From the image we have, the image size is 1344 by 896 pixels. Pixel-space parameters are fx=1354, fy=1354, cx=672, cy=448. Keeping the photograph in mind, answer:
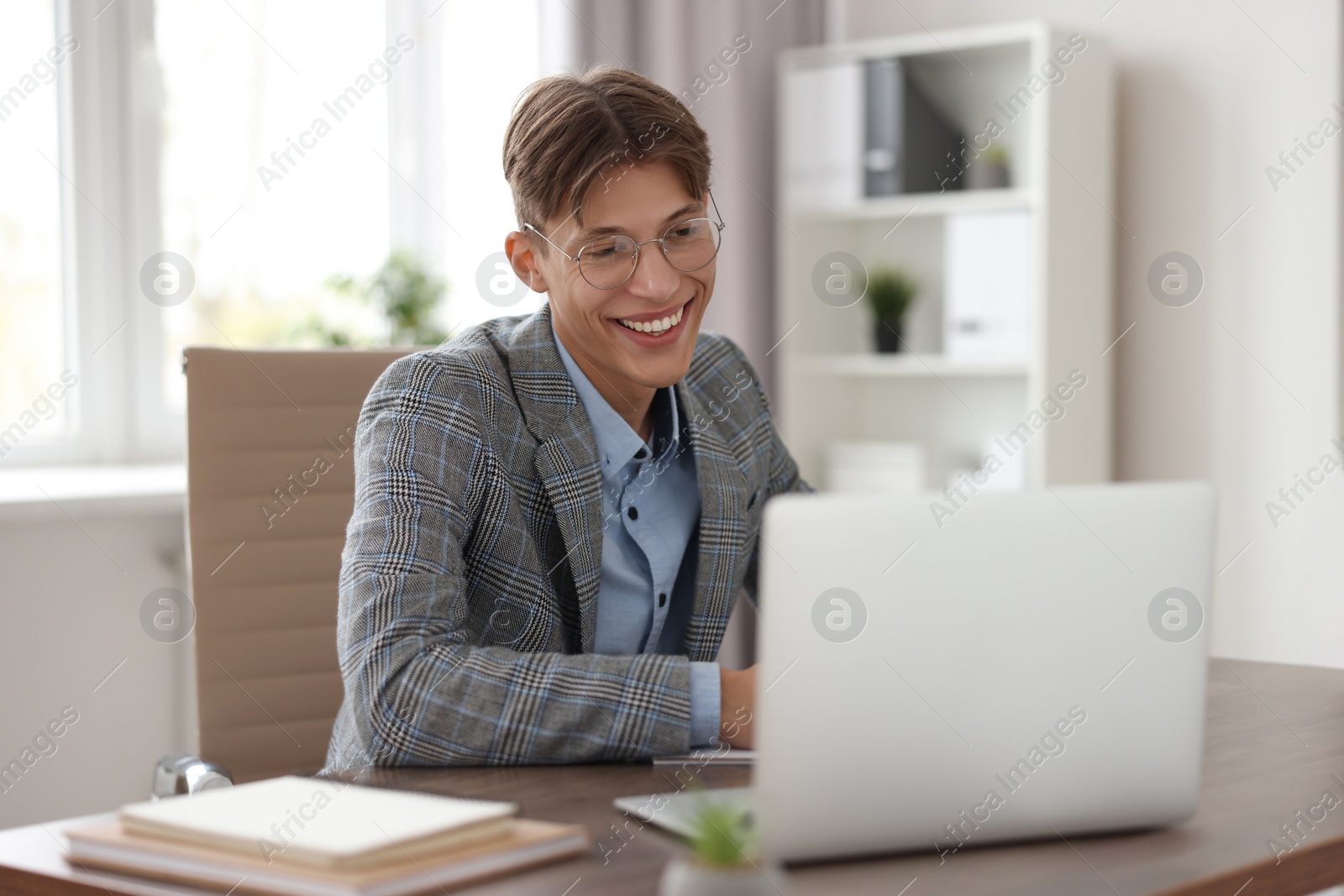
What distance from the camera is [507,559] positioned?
1318mm

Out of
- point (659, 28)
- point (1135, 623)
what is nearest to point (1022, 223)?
point (659, 28)

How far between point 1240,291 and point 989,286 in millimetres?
553

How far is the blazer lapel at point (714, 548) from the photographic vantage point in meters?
1.46

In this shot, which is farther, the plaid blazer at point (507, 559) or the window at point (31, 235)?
the window at point (31, 235)

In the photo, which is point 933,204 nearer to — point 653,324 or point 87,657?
point 653,324

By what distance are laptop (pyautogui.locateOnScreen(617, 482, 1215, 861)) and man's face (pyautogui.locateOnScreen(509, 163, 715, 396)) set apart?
0.62 metres

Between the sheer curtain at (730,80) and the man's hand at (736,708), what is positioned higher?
the sheer curtain at (730,80)

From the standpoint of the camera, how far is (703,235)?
4.70 feet

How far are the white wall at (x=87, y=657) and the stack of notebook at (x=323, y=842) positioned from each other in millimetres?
1624

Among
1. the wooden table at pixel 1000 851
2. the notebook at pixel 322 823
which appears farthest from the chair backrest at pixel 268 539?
the notebook at pixel 322 823

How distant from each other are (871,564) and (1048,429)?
2392 mm

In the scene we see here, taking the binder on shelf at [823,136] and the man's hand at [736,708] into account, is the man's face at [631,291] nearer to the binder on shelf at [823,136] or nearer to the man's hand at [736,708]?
the man's hand at [736,708]

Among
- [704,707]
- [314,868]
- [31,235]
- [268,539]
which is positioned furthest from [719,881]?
[31,235]

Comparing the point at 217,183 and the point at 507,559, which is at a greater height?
the point at 217,183
